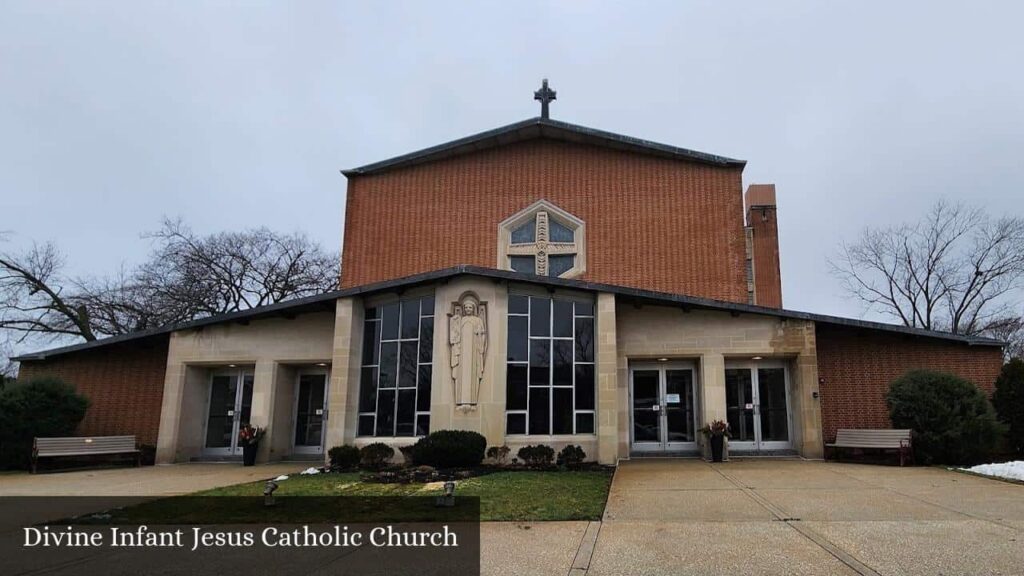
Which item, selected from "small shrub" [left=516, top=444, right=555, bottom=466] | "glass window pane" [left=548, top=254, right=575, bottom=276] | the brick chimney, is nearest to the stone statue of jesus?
"small shrub" [left=516, top=444, right=555, bottom=466]

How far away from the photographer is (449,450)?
12.9m

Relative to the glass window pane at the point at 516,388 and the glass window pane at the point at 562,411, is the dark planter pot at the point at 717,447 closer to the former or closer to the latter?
the glass window pane at the point at 562,411

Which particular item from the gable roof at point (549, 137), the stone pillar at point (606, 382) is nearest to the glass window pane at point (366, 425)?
the stone pillar at point (606, 382)

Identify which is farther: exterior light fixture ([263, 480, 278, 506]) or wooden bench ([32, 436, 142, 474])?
wooden bench ([32, 436, 142, 474])

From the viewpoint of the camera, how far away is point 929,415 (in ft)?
42.8

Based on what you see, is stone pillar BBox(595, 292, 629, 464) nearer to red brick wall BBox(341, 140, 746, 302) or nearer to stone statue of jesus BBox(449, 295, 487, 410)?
stone statue of jesus BBox(449, 295, 487, 410)

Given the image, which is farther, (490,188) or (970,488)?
(490,188)

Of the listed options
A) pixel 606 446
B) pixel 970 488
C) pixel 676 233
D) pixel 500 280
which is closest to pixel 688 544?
pixel 970 488

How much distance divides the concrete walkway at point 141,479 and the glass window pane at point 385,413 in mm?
2141

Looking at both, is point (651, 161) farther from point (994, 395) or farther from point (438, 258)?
point (994, 395)

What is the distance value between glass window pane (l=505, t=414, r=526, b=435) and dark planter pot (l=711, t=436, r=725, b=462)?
14.7 feet

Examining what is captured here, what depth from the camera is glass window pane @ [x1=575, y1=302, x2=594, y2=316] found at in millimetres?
15219

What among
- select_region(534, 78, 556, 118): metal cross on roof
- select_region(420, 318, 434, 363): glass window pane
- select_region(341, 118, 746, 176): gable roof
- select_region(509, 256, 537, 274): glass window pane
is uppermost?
select_region(534, 78, 556, 118): metal cross on roof

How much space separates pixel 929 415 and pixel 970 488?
4.28 m
